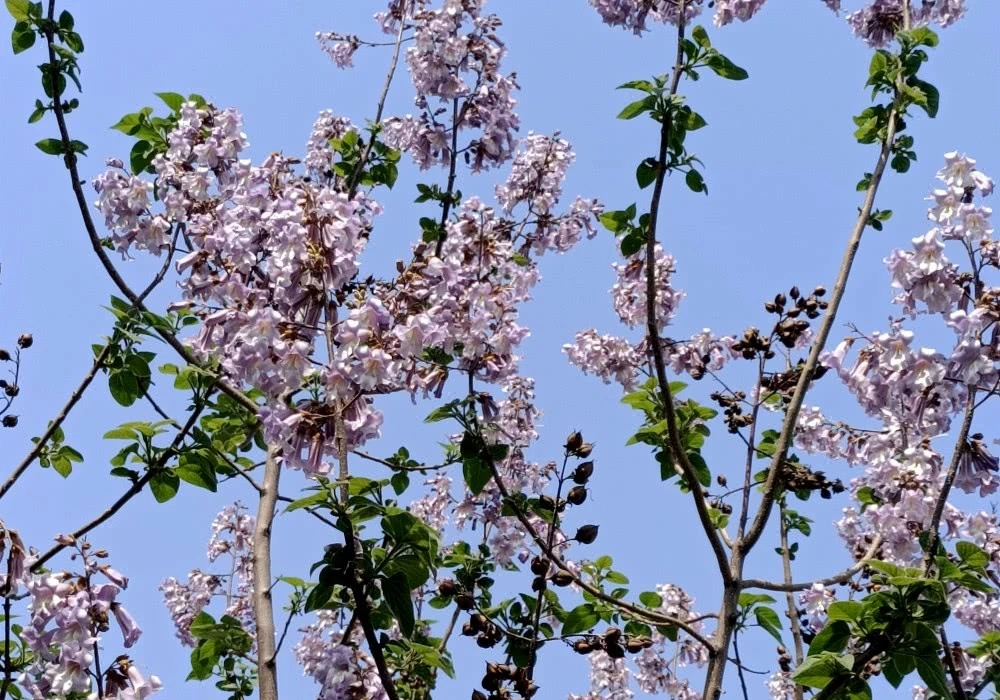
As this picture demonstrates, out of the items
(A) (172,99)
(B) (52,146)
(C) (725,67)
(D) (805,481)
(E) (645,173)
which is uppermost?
(A) (172,99)

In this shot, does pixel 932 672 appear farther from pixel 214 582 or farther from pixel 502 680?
pixel 214 582

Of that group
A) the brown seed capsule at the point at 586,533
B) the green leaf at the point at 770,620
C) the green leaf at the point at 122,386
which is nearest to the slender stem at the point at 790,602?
the green leaf at the point at 770,620

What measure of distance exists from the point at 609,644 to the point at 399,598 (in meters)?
0.77

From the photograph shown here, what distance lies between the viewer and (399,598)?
11.7 feet

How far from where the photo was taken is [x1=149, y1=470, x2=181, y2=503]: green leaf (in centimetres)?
448

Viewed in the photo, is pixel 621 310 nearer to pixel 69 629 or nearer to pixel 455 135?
pixel 455 135

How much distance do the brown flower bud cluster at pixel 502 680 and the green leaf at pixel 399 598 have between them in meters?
0.31

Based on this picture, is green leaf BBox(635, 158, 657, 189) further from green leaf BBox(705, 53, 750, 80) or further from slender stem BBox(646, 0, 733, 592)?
green leaf BBox(705, 53, 750, 80)

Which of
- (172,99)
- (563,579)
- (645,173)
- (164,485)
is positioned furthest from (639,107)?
(172,99)

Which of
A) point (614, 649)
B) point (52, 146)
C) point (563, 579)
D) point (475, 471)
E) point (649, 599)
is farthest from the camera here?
point (52, 146)

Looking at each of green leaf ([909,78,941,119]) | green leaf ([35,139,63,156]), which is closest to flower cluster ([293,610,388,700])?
green leaf ([35,139,63,156])

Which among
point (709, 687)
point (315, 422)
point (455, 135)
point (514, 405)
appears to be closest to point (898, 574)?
point (709, 687)

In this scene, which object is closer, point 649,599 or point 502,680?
point 502,680

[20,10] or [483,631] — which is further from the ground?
[20,10]
